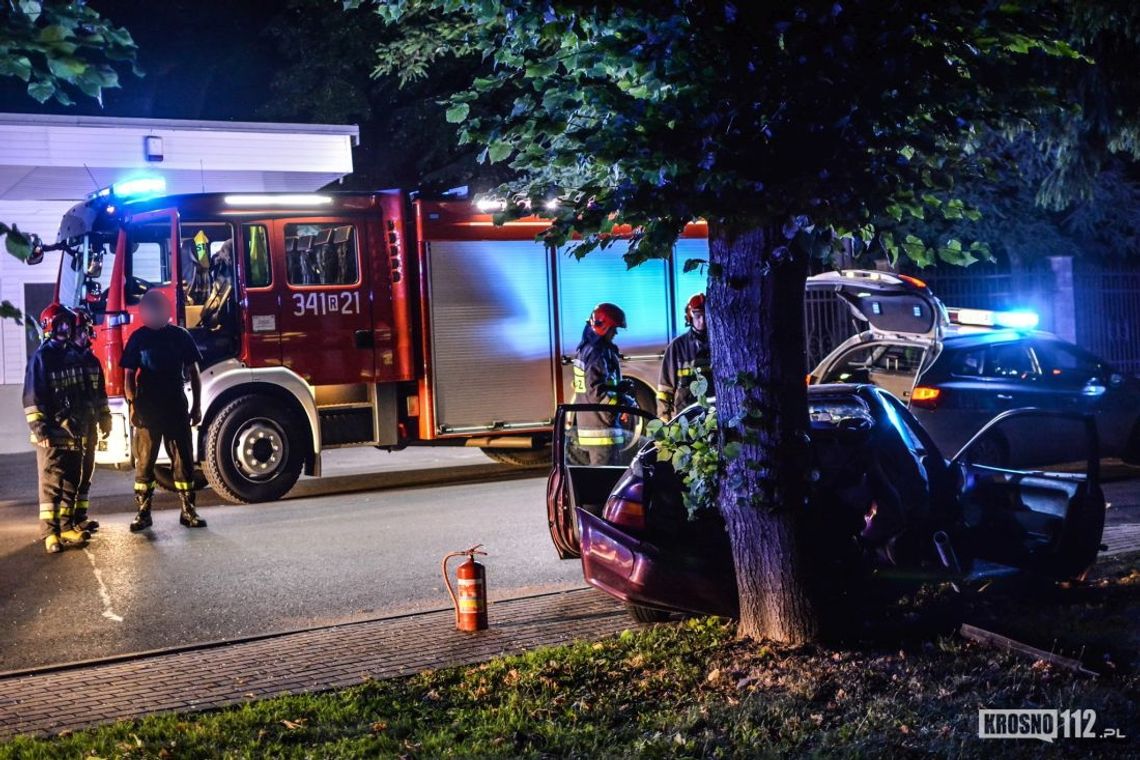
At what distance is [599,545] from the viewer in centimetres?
624

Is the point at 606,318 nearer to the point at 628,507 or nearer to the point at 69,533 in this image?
the point at 628,507

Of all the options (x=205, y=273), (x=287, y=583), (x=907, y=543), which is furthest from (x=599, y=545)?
(x=205, y=273)

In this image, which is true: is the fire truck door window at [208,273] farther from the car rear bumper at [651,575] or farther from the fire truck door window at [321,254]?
the car rear bumper at [651,575]

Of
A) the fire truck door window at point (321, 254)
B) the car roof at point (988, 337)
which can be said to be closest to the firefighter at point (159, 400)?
the fire truck door window at point (321, 254)

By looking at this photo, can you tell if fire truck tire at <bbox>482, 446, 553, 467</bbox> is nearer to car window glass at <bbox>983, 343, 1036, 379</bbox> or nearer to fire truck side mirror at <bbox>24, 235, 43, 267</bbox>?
car window glass at <bbox>983, 343, 1036, 379</bbox>

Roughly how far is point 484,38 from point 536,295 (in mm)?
7377

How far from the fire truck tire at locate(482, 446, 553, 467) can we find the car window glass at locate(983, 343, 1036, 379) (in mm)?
4643

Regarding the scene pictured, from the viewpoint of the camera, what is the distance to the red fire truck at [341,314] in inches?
463

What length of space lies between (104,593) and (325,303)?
4.61 meters

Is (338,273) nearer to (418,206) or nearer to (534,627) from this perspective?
(418,206)

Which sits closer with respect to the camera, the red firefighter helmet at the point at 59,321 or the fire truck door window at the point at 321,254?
the red firefighter helmet at the point at 59,321

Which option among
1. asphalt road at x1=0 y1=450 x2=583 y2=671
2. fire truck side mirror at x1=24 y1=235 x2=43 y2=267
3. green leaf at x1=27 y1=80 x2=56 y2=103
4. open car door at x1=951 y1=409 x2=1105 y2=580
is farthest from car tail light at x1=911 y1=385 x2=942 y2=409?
green leaf at x1=27 y1=80 x2=56 y2=103

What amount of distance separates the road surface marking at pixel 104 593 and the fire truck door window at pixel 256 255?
3280 millimetres

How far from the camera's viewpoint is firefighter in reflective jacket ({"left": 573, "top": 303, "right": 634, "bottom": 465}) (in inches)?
360
